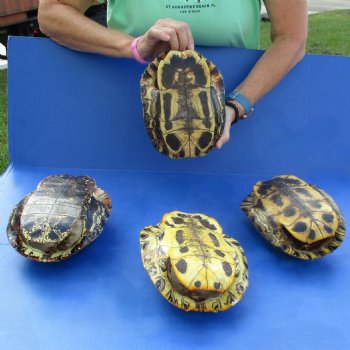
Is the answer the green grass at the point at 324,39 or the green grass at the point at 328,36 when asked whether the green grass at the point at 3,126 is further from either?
the green grass at the point at 328,36

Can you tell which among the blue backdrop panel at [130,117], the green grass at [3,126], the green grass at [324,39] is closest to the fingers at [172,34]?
the blue backdrop panel at [130,117]

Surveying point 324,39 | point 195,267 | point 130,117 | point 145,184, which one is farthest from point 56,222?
point 324,39

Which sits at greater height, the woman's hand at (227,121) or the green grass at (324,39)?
the woman's hand at (227,121)

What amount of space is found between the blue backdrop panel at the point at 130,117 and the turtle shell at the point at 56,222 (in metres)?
0.43

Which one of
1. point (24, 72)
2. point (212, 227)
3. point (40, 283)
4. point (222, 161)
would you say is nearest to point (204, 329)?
point (212, 227)

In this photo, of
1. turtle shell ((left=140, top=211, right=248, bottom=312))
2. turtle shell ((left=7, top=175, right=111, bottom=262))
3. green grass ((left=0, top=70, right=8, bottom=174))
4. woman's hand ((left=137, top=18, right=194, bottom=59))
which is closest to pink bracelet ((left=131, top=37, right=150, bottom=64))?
woman's hand ((left=137, top=18, right=194, bottom=59))

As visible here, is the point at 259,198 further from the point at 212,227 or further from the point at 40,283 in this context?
the point at 40,283

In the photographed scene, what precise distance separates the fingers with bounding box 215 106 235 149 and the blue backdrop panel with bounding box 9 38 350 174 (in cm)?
26

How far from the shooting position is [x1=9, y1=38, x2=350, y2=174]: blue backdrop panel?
152 cm

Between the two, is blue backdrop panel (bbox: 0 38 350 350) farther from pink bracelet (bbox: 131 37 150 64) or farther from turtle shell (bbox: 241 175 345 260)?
pink bracelet (bbox: 131 37 150 64)

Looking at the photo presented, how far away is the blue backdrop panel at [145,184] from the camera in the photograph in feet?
3.19

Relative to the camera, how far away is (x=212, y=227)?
112 centimetres

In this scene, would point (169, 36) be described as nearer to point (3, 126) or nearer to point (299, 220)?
point (299, 220)

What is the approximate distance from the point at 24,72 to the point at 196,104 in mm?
Result: 704
